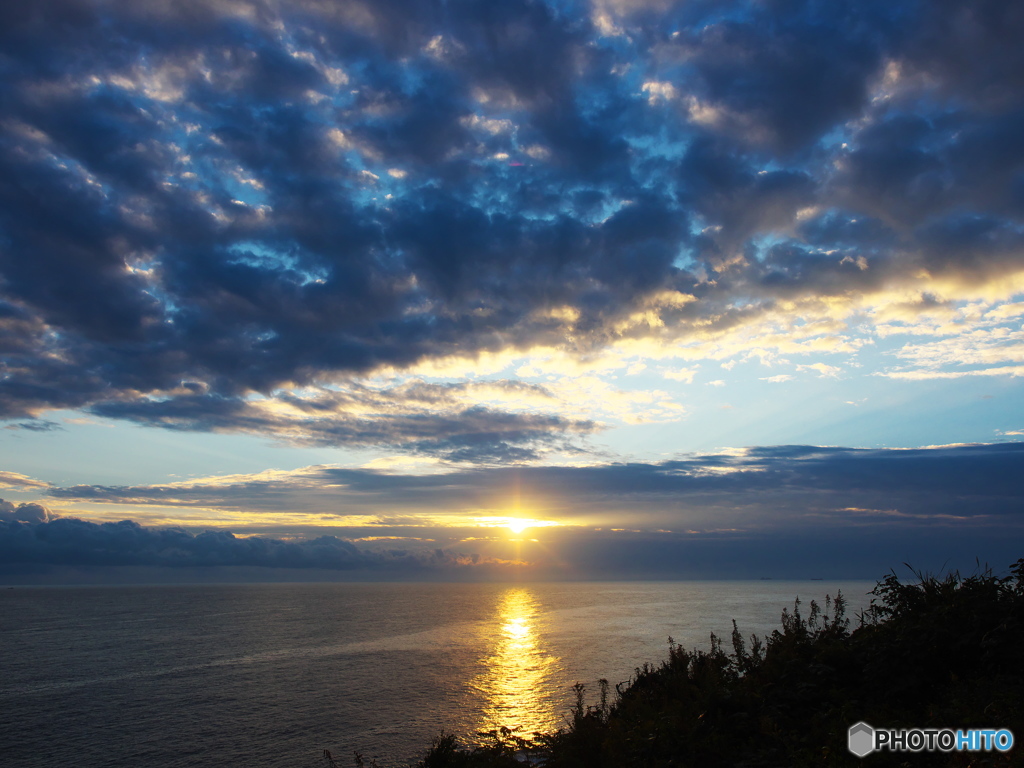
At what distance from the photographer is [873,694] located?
15.2 meters

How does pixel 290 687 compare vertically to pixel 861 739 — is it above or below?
below

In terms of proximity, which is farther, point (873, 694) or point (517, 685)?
point (517, 685)

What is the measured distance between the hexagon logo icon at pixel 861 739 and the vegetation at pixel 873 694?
192 mm

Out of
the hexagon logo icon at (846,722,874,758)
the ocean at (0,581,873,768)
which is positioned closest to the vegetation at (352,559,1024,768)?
the hexagon logo icon at (846,722,874,758)

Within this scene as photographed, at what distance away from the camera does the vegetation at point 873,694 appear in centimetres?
1267

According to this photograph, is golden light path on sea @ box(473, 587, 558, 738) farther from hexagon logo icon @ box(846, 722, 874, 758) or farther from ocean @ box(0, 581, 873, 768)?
hexagon logo icon @ box(846, 722, 874, 758)

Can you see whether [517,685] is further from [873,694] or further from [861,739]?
[861,739]

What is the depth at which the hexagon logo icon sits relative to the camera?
40.7 feet

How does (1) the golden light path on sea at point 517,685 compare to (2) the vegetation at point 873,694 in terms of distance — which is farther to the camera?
(1) the golden light path on sea at point 517,685

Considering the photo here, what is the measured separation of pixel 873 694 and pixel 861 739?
304 centimetres

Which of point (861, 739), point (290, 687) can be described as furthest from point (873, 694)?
point (290, 687)

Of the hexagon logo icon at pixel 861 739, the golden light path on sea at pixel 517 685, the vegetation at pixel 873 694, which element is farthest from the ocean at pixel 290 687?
the hexagon logo icon at pixel 861 739

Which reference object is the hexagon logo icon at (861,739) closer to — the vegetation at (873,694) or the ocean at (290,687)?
the vegetation at (873,694)

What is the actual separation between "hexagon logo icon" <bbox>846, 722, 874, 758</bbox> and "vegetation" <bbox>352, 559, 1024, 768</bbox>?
192 millimetres
